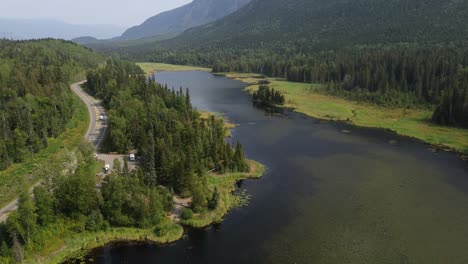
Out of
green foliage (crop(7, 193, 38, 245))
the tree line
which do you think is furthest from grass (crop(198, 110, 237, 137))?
green foliage (crop(7, 193, 38, 245))

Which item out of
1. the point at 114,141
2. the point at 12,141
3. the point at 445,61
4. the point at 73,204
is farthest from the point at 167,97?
the point at 445,61

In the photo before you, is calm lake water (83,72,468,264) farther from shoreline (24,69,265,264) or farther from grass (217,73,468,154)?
grass (217,73,468,154)

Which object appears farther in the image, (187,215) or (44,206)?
(187,215)

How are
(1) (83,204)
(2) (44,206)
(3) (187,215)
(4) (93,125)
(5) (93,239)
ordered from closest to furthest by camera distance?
(2) (44,206)
(5) (93,239)
(1) (83,204)
(3) (187,215)
(4) (93,125)

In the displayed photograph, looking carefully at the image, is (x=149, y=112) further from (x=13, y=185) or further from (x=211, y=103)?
(x=211, y=103)

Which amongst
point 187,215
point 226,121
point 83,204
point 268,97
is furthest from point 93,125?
point 268,97

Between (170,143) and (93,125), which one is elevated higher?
(170,143)

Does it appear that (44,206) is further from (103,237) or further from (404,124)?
A: (404,124)

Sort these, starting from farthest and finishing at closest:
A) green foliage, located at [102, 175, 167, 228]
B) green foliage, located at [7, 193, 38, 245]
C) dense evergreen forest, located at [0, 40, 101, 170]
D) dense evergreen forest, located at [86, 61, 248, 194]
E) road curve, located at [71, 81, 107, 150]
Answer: road curve, located at [71, 81, 107, 150] < dense evergreen forest, located at [0, 40, 101, 170] < dense evergreen forest, located at [86, 61, 248, 194] < green foliage, located at [102, 175, 167, 228] < green foliage, located at [7, 193, 38, 245]
